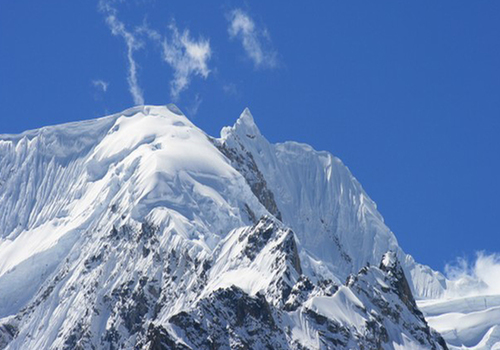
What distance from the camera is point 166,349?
615 ft

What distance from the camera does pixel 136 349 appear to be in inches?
7869

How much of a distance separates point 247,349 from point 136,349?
38.2ft

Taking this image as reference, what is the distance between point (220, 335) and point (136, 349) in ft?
29.7

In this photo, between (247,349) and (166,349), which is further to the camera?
(247,349)

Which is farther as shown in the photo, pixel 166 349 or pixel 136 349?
pixel 136 349

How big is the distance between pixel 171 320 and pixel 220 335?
25.6ft

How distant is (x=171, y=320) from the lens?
193000 mm

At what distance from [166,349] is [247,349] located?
47.7ft

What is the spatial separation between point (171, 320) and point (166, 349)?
6021mm

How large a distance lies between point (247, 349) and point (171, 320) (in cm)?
1075

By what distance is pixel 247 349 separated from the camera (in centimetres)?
19962

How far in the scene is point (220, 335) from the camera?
199 metres
